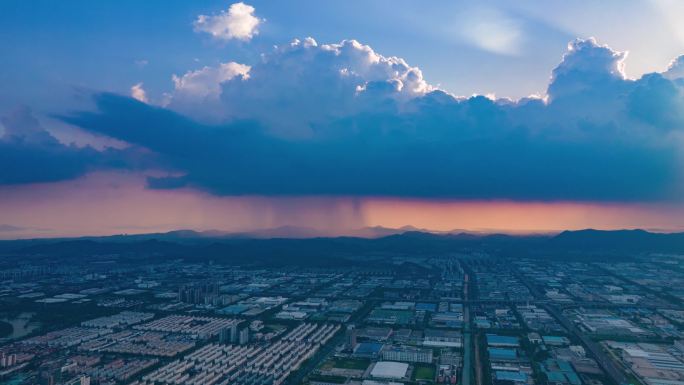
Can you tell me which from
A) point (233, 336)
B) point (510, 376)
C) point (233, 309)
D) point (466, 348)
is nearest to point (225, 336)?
point (233, 336)

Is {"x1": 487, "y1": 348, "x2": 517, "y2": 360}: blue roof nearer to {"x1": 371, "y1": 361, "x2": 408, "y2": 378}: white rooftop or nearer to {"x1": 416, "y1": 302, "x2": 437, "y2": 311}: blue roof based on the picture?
{"x1": 371, "y1": 361, "x2": 408, "y2": 378}: white rooftop

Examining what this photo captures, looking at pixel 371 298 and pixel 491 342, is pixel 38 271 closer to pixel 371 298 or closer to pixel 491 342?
pixel 371 298

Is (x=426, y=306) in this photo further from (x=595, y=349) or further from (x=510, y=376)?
(x=510, y=376)

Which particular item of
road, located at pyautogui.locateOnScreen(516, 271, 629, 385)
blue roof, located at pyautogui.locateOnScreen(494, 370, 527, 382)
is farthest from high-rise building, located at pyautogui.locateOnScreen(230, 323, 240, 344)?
road, located at pyautogui.locateOnScreen(516, 271, 629, 385)

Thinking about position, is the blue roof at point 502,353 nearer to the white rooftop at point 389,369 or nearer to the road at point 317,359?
the white rooftop at point 389,369

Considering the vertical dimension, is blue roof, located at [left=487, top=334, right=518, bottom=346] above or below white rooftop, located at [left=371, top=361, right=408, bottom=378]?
above

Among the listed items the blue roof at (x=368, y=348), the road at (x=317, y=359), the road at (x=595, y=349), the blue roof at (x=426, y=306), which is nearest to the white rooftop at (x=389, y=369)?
the blue roof at (x=368, y=348)
